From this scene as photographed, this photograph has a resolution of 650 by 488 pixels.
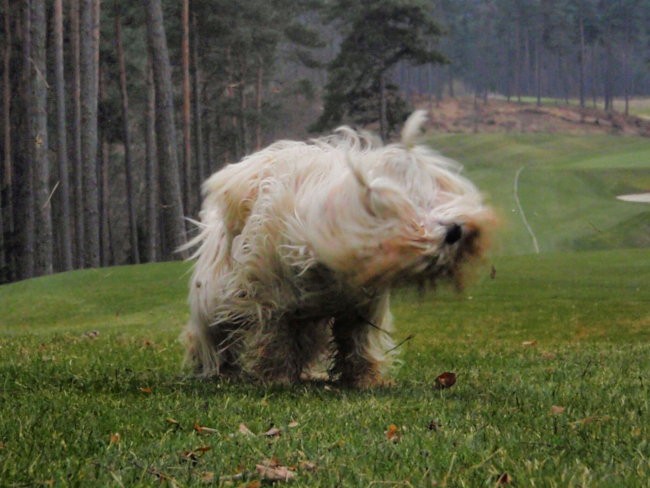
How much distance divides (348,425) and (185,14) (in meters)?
37.5

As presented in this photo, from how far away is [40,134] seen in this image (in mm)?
28188

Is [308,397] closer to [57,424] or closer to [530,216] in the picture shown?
[57,424]

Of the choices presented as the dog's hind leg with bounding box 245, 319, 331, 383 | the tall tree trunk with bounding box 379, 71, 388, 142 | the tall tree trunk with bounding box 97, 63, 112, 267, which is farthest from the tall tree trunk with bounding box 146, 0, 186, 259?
the tall tree trunk with bounding box 379, 71, 388, 142

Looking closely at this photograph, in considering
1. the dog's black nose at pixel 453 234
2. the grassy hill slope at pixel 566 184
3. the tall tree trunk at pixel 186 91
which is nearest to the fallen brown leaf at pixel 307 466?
the dog's black nose at pixel 453 234

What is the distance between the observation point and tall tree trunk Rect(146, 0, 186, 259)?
72.7 ft

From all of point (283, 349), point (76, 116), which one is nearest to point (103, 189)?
point (76, 116)

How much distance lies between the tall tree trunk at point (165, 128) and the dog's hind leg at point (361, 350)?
49.2ft

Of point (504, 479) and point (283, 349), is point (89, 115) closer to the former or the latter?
point (283, 349)

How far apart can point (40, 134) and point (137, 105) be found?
97.4ft

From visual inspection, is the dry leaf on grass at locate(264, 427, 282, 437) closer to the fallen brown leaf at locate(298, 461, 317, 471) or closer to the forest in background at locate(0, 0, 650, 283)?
the fallen brown leaf at locate(298, 461, 317, 471)

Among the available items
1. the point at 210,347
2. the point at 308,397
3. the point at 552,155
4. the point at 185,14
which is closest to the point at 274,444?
the point at 308,397

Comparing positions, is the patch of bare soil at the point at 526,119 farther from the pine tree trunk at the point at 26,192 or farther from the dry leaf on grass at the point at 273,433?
the dry leaf on grass at the point at 273,433

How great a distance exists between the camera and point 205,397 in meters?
6.23

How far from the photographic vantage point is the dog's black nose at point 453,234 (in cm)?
555
